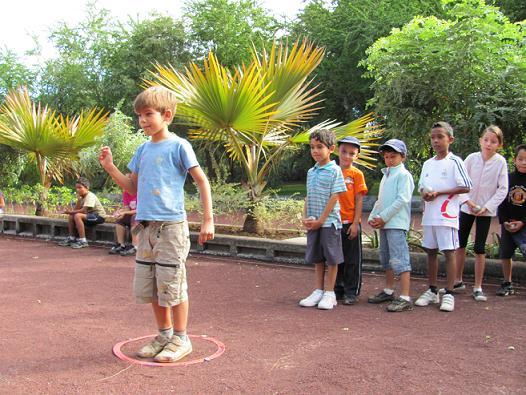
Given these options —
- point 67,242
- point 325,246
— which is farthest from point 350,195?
point 67,242

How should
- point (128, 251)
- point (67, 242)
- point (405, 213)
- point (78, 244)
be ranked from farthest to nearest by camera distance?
point (67, 242) < point (78, 244) < point (128, 251) < point (405, 213)

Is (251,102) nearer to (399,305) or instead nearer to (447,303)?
(399,305)

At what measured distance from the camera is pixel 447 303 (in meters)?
5.38

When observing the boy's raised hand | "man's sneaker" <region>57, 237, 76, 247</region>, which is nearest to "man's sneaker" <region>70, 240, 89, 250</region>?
"man's sneaker" <region>57, 237, 76, 247</region>

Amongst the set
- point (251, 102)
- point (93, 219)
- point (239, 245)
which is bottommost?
point (239, 245)

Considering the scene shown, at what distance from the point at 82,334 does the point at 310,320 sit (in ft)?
5.92

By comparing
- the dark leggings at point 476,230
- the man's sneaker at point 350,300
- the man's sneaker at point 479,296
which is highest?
the dark leggings at point 476,230

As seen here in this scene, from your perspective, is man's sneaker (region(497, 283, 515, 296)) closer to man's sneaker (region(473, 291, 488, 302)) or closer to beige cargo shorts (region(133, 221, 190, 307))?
man's sneaker (region(473, 291, 488, 302))

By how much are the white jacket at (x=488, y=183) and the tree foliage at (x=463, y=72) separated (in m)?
2.26

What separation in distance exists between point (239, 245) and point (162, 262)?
474 centimetres

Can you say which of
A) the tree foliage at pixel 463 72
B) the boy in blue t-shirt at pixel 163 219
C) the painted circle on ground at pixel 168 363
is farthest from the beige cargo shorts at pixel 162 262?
the tree foliage at pixel 463 72

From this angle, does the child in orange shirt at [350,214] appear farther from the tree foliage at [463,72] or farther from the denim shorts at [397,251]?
the tree foliage at [463,72]

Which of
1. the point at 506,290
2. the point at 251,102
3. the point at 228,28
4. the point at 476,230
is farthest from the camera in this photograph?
the point at 228,28

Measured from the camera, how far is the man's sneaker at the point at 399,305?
5.35 meters
